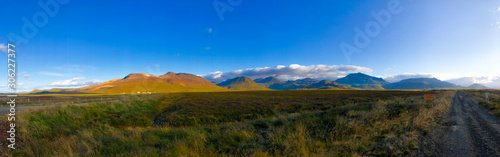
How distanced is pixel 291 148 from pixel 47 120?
16.5m

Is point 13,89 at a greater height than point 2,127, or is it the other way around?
point 13,89

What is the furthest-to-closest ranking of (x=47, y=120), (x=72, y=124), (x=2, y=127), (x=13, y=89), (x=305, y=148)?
1. (x=72, y=124)
2. (x=47, y=120)
3. (x=13, y=89)
4. (x=2, y=127)
5. (x=305, y=148)

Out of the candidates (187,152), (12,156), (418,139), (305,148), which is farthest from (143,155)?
(418,139)

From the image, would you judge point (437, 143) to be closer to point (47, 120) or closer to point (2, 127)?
point (2, 127)

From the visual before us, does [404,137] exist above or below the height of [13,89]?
below

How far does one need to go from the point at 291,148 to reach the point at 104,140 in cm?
788

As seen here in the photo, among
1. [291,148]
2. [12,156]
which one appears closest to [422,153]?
[291,148]

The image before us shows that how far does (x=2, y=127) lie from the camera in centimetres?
747

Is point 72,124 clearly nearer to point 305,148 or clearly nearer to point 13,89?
point 13,89

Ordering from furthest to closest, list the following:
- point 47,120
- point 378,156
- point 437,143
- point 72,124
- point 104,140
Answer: point 72,124 < point 47,120 < point 104,140 < point 437,143 < point 378,156

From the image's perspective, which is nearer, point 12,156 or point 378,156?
point 378,156

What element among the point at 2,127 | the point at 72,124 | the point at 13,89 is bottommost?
the point at 72,124

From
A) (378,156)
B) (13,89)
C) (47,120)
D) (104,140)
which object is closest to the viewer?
(378,156)

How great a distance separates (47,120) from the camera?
1102cm
